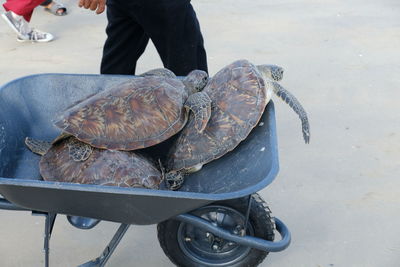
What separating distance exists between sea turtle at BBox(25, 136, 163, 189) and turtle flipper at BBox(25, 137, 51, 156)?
0.16 feet

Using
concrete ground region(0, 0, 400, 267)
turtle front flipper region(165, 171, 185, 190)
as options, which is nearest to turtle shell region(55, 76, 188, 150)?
turtle front flipper region(165, 171, 185, 190)

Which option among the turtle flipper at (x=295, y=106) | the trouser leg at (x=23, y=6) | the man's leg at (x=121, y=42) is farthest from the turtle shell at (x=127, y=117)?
the trouser leg at (x=23, y=6)

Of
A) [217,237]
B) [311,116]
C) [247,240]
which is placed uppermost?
[247,240]

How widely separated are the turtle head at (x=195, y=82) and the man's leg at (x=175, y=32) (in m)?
0.37

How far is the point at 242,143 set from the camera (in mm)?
1699

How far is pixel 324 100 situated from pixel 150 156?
1529mm

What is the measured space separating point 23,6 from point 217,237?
2.73 metres

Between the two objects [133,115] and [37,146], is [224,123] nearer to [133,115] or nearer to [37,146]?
[133,115]

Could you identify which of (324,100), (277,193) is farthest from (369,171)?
(324,100)

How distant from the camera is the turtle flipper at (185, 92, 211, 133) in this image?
1.65 metres

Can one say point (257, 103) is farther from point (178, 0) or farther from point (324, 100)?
point (324, 100)

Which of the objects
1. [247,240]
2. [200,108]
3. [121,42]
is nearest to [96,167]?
[200,108]

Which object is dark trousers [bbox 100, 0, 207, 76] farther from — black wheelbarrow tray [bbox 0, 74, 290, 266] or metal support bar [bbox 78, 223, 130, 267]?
metal support bar [bbox 78, 223, 130, 267]

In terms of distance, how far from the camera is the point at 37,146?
1727 millimetres
